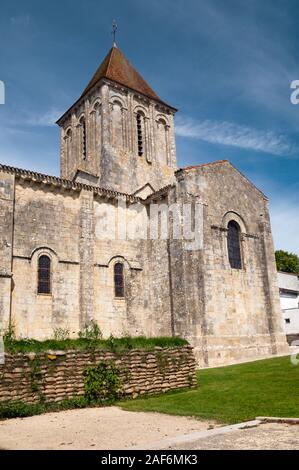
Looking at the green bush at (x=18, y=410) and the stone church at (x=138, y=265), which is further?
the stone church at (x=138, y=265)

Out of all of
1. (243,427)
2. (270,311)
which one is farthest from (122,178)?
(243,427)

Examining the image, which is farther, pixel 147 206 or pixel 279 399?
pixel 147 206

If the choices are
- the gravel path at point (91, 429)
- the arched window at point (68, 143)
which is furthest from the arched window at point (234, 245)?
the arched window at point (68, 143)

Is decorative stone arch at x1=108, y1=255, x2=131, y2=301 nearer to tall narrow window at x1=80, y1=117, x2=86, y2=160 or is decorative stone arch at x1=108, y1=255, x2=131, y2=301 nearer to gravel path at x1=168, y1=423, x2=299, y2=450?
tall narrow window at x1=80, y1=117, x2=86, y2=160

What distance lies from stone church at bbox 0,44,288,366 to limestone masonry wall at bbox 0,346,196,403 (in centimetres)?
548

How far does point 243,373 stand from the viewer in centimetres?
1407

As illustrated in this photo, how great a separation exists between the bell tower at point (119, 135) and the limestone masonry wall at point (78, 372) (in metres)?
13.5

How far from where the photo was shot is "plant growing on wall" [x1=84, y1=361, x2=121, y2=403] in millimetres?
10281

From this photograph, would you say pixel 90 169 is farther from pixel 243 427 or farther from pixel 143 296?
pixel 243 427

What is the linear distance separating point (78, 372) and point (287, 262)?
37.1m

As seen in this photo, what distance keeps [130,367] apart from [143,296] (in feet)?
29.3

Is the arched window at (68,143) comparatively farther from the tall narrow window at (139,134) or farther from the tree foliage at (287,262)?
the tree foliage at (287,262)

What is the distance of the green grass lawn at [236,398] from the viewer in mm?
8266

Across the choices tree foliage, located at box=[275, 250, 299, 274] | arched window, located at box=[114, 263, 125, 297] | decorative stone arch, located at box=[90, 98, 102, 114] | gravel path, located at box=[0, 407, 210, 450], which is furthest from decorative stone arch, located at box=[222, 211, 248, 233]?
tree foliage, located at box=[275, 250, 299, 274]
